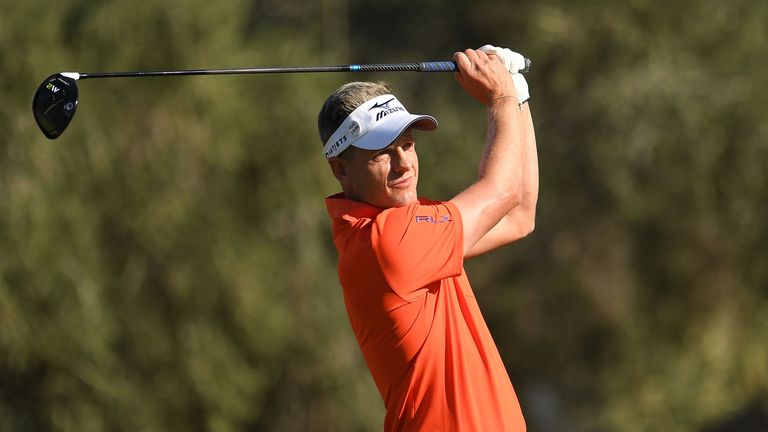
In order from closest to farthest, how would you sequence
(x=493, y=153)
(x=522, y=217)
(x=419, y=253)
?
(x=419, y=253)
(x=493, y=153)
(x=522, y=217)

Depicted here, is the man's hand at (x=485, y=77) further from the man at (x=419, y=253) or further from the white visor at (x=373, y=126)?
the white visor at (x=373, y=126)

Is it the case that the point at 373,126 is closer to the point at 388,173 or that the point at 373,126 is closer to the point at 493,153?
the point at 388,173

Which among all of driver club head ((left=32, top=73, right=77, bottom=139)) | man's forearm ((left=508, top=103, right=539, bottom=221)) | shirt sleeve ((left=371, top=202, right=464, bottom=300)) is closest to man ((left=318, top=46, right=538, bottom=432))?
shirt sleeve ((left=371, top=202, right=464, bottom=300))

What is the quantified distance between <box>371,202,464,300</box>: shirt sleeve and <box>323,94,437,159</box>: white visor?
0.59 ft

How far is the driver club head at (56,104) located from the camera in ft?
11.6

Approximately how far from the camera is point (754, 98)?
10.5m

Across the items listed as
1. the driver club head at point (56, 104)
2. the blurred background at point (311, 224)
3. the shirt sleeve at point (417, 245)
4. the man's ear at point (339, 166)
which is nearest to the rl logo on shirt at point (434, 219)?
the shirt sleeve at point (417, 245)

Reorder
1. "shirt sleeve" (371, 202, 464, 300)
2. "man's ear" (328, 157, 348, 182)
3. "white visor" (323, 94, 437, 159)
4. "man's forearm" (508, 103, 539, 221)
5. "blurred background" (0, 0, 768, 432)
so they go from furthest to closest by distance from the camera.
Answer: "blurred background" (0, 0, 768, 432) < "man's forearm" (508, 103, 539, 221) < "man's ear" (328, 157, 348, 182) < "white visor" (323, 94, 437, 159) < "shirt sleeve" (371, 202, 464, 300)

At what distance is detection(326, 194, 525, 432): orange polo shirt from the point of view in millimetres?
2928

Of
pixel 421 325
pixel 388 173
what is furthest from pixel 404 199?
pixel 421 325

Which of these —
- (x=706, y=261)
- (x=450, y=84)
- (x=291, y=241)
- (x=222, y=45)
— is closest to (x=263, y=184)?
(x=291, y=241)

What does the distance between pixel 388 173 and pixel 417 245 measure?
24 centimetres

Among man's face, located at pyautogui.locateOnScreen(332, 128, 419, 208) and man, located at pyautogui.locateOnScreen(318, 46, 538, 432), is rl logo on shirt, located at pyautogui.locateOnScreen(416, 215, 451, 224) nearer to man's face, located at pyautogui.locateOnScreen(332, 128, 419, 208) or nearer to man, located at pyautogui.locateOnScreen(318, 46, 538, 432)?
man, located at pyautogui.locateOnScreen(318, 46, 538, 432)

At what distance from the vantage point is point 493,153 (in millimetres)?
3051
